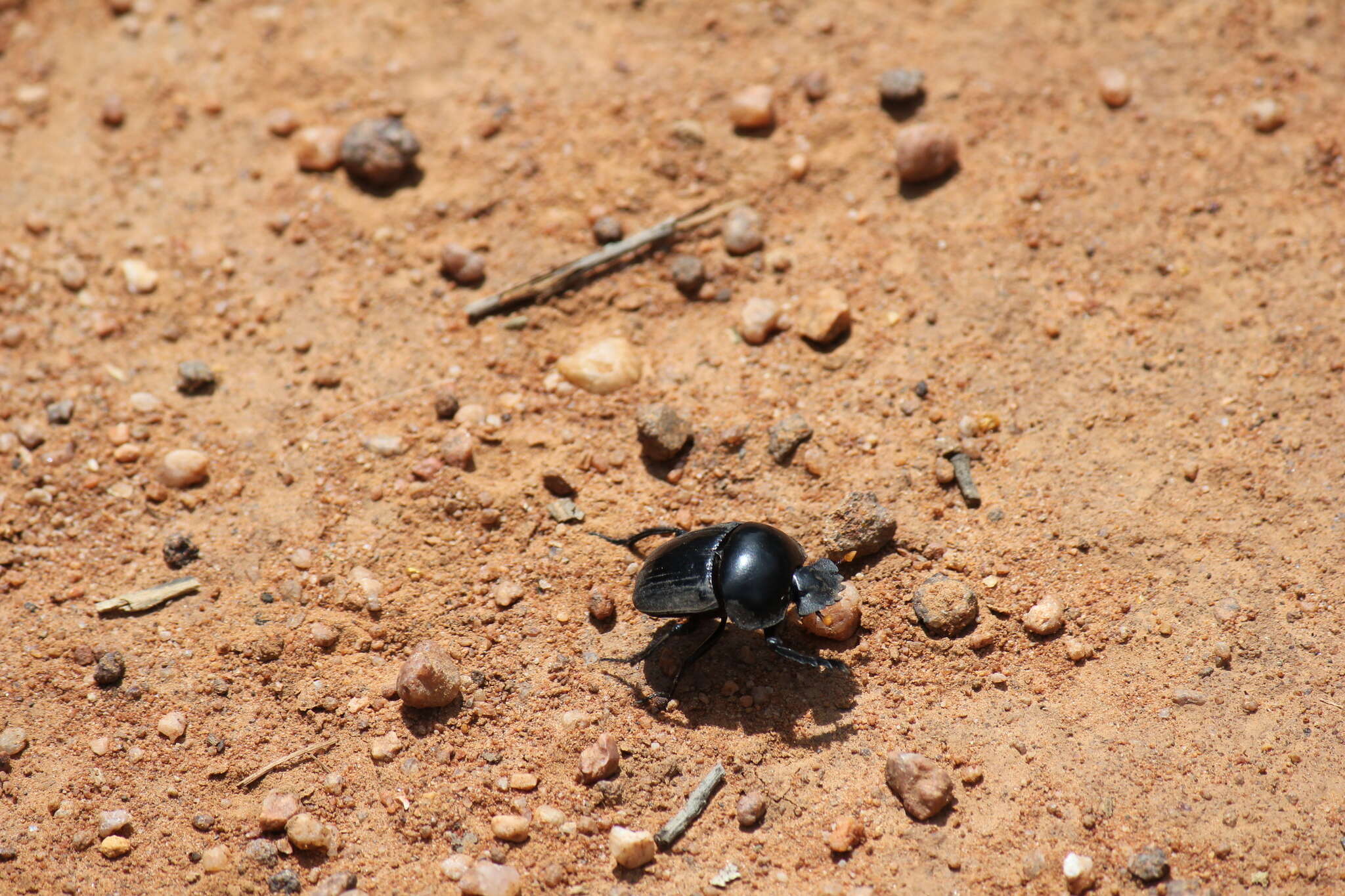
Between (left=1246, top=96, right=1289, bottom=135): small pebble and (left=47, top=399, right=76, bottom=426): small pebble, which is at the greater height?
(left=1246, top=96, right=1289, bottom=135): small pebble

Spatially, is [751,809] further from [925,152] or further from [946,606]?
[925,152]

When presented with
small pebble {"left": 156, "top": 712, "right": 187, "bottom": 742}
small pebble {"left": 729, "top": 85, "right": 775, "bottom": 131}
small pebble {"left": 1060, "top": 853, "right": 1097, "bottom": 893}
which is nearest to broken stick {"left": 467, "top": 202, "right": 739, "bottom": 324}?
small pebble {"left": 729, "top": 85, "right": 775, "bottom": 131}

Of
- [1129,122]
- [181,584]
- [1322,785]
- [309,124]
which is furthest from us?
[309,124]

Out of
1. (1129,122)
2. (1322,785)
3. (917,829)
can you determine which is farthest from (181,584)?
(1129,122)

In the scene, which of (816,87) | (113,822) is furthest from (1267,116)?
(113,822)

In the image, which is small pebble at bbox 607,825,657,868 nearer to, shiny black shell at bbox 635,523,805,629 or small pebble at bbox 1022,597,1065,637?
Result: shiny black shell at bbox 635,523,805,629

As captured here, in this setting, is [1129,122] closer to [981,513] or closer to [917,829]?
[981,513]

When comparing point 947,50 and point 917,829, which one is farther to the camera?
point 947,50

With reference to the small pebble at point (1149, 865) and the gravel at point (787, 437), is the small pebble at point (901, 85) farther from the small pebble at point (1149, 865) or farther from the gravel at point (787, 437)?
the small pebble at point (1149, 865)
